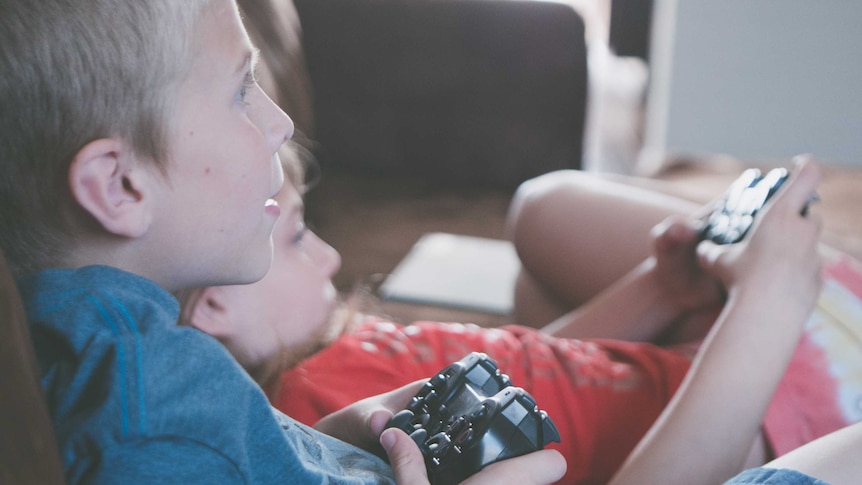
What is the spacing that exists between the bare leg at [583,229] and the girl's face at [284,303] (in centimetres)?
33

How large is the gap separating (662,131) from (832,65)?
1.61 ft

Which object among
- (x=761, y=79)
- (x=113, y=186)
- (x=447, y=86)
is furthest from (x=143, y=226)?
(x=761, y=79)

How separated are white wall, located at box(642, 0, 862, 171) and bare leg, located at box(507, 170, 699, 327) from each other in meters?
1.38

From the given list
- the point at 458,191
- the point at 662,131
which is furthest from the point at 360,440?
the point at 662,131

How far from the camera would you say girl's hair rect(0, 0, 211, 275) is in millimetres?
431

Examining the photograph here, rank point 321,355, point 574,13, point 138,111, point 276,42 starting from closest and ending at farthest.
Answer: point 138,111
point 321,355
point 276,42
point 574,13

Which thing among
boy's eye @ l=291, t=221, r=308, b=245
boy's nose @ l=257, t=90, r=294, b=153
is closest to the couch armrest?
boy's eye @ l=291, t=221, r=308, b=245

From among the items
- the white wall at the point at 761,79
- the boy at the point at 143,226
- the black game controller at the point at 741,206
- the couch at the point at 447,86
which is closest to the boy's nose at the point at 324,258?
the boy at the point at 143,226

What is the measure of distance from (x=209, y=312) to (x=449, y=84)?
3.81 ft

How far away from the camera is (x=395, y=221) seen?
5.49 ft

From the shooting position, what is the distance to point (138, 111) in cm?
46

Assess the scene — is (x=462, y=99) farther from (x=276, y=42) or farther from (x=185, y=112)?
(x=185, y=112)

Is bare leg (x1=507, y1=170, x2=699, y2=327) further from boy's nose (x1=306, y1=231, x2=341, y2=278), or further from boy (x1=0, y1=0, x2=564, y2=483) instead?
boy (x1=0, y1=0, x2=564, y2=483)

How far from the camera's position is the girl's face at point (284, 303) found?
74cm
